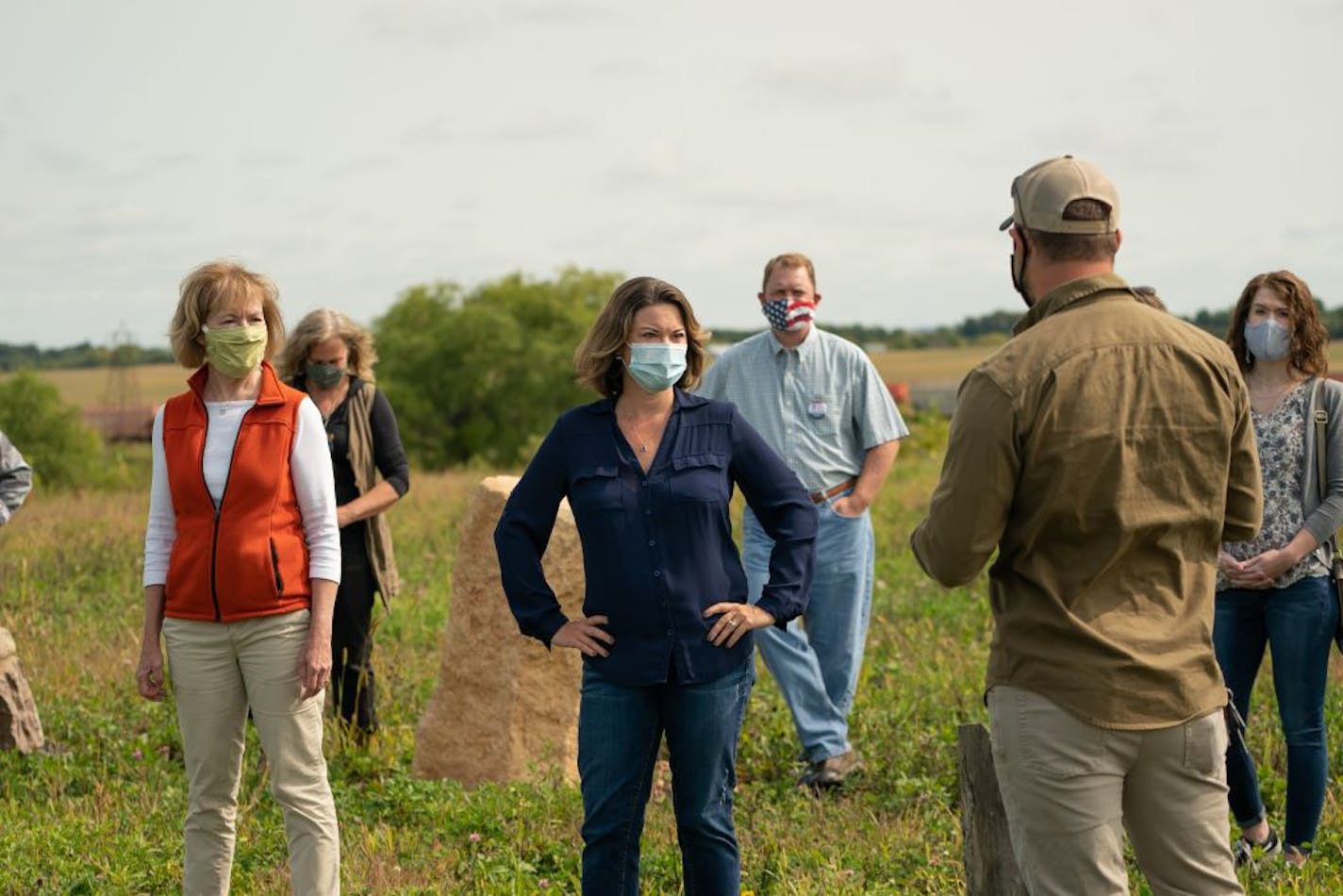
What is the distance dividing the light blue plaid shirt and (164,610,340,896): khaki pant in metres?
3.08

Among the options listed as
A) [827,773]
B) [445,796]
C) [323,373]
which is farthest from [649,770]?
[323,373]

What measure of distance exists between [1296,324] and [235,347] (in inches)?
154

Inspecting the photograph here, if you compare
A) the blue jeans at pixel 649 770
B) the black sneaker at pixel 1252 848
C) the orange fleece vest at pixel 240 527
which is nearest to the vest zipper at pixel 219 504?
the orange fleece vest at pixel 240 527

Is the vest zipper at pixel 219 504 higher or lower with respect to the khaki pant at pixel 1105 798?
higher

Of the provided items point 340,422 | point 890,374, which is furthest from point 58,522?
point 890,374

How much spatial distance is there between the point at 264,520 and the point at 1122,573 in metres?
2.75

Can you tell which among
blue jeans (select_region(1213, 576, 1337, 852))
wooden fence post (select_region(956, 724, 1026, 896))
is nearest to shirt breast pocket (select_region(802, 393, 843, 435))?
blue jeans (select_region(1213, 576, 1337, 852))

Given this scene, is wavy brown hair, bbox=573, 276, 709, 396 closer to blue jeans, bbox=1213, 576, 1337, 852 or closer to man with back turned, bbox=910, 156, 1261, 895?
man with back turned, bbox=910, 156, 1261, 895

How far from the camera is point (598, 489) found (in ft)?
14.9

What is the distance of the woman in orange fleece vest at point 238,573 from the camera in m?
4.94

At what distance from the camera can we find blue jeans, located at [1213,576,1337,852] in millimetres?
5914

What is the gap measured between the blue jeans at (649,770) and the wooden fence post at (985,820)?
0.73 m

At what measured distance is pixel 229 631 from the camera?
495 cm

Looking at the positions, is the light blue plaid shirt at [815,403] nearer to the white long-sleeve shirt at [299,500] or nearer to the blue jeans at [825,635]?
the blue jeans at [825,635]
